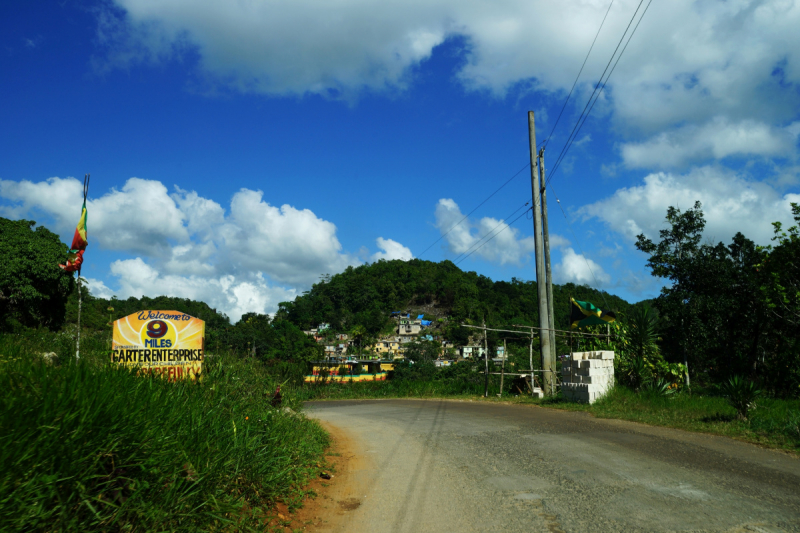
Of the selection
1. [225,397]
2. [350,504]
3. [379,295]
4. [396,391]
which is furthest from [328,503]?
[379,295]

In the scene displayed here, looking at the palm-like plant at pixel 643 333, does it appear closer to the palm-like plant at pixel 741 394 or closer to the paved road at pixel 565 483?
the palm-like plant at pixel 741 394

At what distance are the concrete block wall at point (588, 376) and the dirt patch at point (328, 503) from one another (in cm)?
860

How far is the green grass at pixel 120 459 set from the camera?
305 centimetres

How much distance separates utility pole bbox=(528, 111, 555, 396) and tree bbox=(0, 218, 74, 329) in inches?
748

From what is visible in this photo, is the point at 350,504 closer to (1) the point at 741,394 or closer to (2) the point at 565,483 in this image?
(2) the point at 565,483

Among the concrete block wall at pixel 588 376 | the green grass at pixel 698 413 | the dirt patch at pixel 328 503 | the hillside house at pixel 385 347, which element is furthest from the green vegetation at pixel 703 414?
the hillside house at pixel 385 347

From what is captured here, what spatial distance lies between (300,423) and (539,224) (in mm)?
13367

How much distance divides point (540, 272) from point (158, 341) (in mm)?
13859

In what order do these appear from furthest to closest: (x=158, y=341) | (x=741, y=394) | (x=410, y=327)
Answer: (x=410, y=327)
(x=741, y=394)
(x=158, y=341)

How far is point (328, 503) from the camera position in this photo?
5566 mm

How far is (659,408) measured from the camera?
1250 centimetres

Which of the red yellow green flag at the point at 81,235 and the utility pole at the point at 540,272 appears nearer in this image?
the red yellow green flag at the point at 81,235

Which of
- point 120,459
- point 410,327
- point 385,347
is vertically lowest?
point 385,347

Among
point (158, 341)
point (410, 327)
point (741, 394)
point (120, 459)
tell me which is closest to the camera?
point (120, 459)
